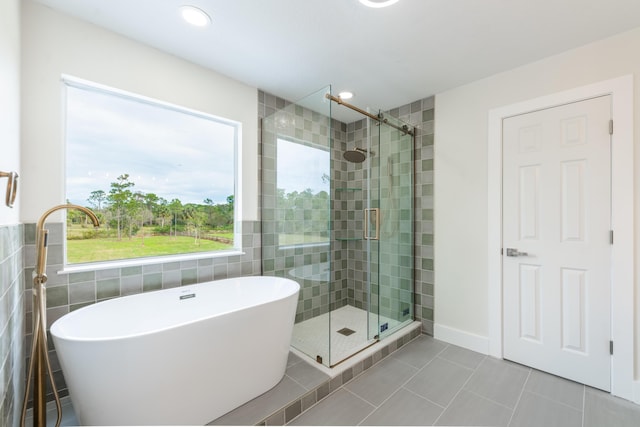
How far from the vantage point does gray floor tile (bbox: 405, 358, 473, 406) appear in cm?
187

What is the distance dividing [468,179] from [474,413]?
1873 millimetres

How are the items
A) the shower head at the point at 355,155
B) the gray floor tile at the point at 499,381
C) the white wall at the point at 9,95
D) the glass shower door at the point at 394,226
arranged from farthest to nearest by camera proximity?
the shower head at the point at 355,155
the glass shower door at the point at 394,226
the gray floor tile at the point at 499,381
the white wall at the point at 9,95

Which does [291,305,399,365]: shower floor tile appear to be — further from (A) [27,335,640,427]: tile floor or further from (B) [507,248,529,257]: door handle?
(B) [507,248,529,257]: door handle

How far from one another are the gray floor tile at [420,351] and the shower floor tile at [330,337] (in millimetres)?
242

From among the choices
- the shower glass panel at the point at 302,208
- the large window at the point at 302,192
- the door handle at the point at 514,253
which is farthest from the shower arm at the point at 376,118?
the door handle at the point at 514,253

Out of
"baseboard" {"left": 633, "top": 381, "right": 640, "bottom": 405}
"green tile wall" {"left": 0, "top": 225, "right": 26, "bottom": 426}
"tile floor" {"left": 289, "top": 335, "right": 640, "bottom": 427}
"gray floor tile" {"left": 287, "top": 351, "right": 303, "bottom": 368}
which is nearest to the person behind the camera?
"green tile wall" {"left": 0, "top": 225, "right": 26, "bottom": 426}

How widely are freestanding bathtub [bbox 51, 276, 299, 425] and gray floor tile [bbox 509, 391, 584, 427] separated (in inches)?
61.7

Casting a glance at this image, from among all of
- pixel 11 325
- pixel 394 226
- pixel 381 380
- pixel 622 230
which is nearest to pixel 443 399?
pixel 381 380

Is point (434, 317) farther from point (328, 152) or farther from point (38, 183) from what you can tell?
point (38, 183)

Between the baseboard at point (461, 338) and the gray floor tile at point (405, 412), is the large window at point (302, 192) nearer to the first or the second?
the gray floor tile at point (405, 412)

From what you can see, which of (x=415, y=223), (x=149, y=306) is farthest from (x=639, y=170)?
(x=149, y=306)

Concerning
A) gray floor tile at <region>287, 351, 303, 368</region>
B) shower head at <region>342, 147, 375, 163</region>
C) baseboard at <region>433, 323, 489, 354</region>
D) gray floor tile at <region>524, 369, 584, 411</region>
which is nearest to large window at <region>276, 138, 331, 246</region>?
shower head at <region>342, 147, 375, 163</region>

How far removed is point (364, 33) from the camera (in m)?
1.83

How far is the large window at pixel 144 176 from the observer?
188 centimetres
